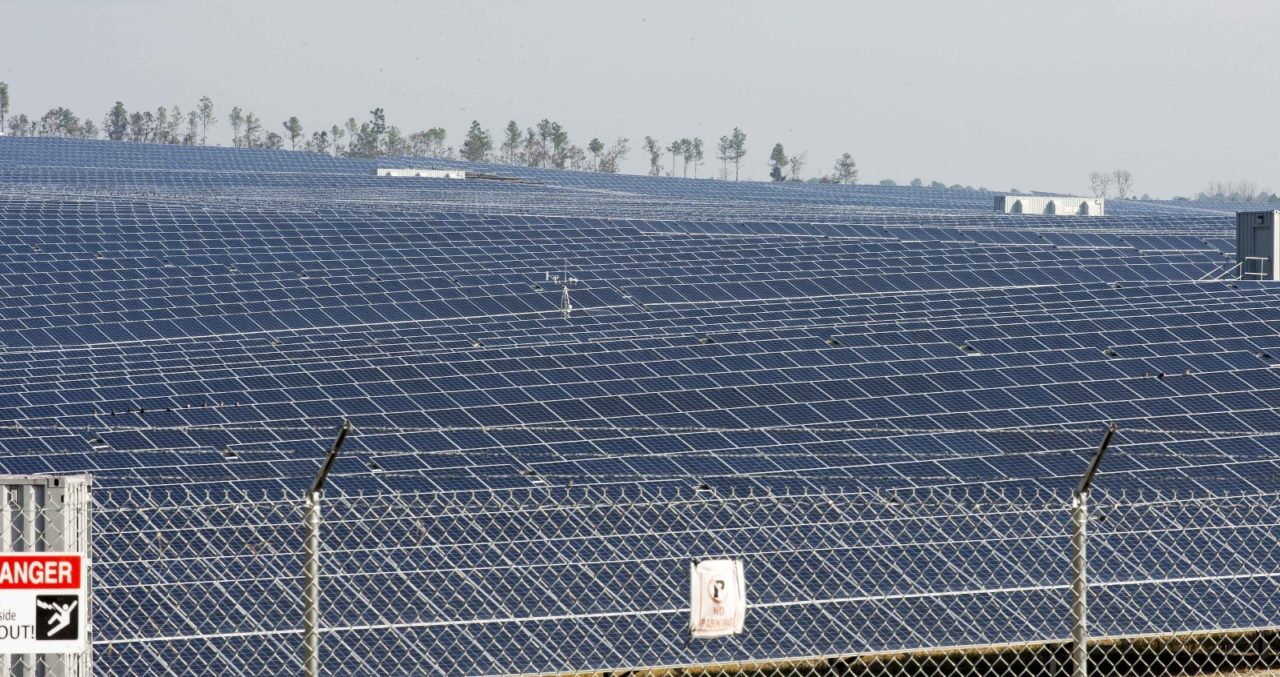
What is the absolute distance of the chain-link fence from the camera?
12016mm

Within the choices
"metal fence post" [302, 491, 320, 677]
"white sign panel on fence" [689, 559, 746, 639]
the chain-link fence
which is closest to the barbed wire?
the chain-link fence

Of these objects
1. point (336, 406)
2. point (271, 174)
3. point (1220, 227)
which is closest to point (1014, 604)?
point (336, 406)

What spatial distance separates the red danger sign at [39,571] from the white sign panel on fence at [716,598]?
2.82 m

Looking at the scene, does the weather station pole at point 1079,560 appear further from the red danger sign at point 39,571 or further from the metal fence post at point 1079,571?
the red danger sign at point 39,571

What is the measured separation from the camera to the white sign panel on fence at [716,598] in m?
7.98

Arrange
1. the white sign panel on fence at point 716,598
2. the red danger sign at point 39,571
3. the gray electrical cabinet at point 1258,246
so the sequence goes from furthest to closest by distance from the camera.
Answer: the gray electrical cabinet at point 1258,246 < the white sign panel on fence at point 716,598 < the red danger sign at point 39,571

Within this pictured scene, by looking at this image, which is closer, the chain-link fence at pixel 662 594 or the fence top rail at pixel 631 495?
the chain-link fence at pixel 662 594

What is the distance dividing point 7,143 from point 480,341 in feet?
183

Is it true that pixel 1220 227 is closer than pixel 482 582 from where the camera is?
No

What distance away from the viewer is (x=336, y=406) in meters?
20.8

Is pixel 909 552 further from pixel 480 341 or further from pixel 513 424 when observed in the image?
pixel 480 341

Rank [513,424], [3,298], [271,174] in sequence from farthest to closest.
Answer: [271,174]
[3,298]
[513,424]

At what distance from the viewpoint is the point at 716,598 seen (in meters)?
8.00

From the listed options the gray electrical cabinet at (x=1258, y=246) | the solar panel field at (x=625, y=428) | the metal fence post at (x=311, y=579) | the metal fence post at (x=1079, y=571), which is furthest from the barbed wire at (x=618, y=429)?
the gray electrical cabinet at (x=1258, y=246)
